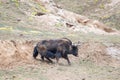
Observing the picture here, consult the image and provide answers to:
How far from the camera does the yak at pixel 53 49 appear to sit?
1448cm

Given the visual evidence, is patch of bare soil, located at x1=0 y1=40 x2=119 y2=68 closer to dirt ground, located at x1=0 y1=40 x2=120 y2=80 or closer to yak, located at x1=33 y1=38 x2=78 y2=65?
dirt ground, located at x1=0 y1=40 x2=120 y2=80

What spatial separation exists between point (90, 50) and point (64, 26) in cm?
871

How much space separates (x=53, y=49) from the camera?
1467 centimetres

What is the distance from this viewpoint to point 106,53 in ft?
56.8

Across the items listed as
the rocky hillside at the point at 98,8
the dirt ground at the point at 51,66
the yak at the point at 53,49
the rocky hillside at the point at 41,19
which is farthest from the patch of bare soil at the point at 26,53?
the rocky hillside at the point at 98,8

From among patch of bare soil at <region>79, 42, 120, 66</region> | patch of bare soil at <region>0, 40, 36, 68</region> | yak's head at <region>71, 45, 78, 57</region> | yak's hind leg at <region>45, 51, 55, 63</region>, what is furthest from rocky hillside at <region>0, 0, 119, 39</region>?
yak's hind leg at <region>45, 51, 55, 63</region>

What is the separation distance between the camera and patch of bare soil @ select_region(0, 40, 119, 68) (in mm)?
13375

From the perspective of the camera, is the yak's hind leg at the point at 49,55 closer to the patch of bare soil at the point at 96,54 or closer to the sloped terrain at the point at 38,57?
the sloped terrain at the point at 38,57

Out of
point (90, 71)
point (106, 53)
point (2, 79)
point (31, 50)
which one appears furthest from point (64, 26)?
point (2, 79)

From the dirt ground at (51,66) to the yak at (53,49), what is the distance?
11.9 inches

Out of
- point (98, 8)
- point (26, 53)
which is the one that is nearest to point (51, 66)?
point (26, 53)

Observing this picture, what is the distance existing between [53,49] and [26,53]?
106cm

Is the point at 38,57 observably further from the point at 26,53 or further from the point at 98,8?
the point at 98,8

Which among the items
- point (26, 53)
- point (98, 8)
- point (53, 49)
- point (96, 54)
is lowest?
point (98, 8)
